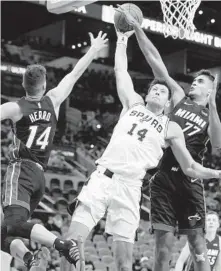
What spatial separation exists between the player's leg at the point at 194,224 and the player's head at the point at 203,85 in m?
0.86

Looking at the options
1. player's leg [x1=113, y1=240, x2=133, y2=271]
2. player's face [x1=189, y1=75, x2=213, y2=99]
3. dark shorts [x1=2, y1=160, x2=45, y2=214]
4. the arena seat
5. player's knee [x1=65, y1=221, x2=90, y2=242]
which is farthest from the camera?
the arena seat

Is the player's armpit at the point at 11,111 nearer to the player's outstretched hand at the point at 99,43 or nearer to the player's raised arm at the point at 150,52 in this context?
the player's outstretched hand at the point at 99,43

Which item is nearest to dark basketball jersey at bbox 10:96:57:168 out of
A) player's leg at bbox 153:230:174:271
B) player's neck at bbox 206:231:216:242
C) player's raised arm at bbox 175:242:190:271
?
player's leg at bbox 153:230:174:271

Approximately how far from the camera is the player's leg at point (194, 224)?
17.6 feet

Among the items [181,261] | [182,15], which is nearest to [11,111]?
[182,15]

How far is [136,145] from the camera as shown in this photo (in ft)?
15.7

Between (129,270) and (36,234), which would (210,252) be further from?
(36,234)

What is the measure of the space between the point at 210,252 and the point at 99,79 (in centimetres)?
1367

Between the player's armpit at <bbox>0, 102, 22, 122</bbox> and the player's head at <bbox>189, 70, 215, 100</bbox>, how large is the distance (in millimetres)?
1777

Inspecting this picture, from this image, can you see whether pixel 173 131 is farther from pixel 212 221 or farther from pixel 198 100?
pixel 212 221

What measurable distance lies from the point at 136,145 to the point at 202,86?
1.21m

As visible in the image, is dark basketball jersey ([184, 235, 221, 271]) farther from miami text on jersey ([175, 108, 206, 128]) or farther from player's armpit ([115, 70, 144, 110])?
player's armpit ([115, 70, 144, 110])

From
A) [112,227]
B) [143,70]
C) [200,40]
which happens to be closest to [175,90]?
[112,227]

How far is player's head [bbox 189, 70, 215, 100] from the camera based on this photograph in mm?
5616
